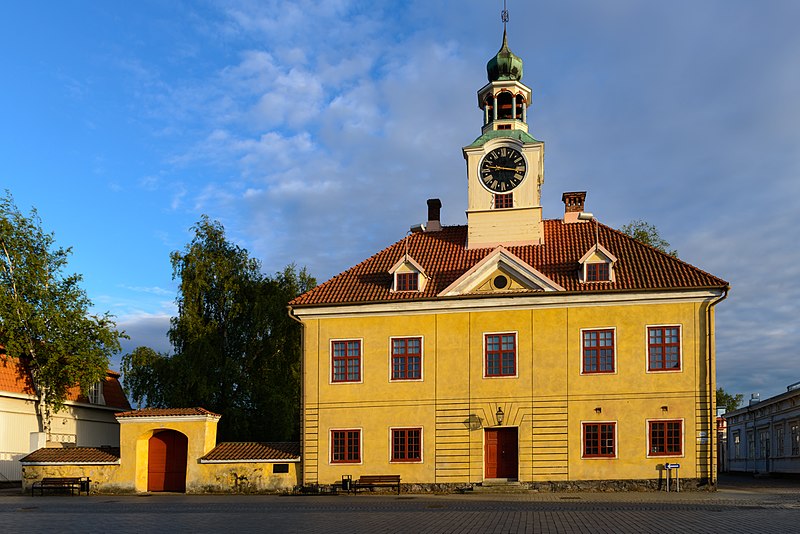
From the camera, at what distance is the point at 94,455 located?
105 feet

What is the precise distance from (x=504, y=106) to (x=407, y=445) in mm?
14697

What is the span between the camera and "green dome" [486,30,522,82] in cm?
3584

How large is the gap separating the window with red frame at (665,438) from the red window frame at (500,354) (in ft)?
17.3

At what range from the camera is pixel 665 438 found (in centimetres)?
2906

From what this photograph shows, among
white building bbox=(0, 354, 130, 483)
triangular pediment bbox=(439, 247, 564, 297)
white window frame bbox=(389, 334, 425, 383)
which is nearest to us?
triangular pediment bbox=(439, 247, 564, 297)

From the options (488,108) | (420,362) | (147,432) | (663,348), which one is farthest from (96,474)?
(488,108)

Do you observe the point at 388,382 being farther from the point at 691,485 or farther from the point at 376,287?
the point at 691,485

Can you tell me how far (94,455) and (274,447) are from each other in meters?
6.82

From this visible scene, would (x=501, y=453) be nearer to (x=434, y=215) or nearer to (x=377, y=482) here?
(x=377, y=482)

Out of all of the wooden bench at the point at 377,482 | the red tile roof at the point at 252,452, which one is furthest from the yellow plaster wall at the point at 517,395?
the wooden bench at the point at 377,482

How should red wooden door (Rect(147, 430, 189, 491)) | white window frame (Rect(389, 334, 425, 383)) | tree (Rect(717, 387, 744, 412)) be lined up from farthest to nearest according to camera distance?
tree (Rect(717, 387, 744, 412))
red wooden door (Rect(147, 430, 189, 491))
white window frame (Rect(389, 334, 425, 383))

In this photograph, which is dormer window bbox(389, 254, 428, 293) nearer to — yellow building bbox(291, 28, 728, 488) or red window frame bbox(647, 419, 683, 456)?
yellow building bbox(291, 28, 728, 488)

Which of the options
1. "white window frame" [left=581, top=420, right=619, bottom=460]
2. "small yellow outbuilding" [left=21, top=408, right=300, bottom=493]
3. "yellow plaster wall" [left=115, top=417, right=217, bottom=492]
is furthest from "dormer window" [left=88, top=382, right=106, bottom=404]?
"white window frame" [left=581, top=420, right=619, bottom=460]

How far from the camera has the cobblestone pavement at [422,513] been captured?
1645 cm
